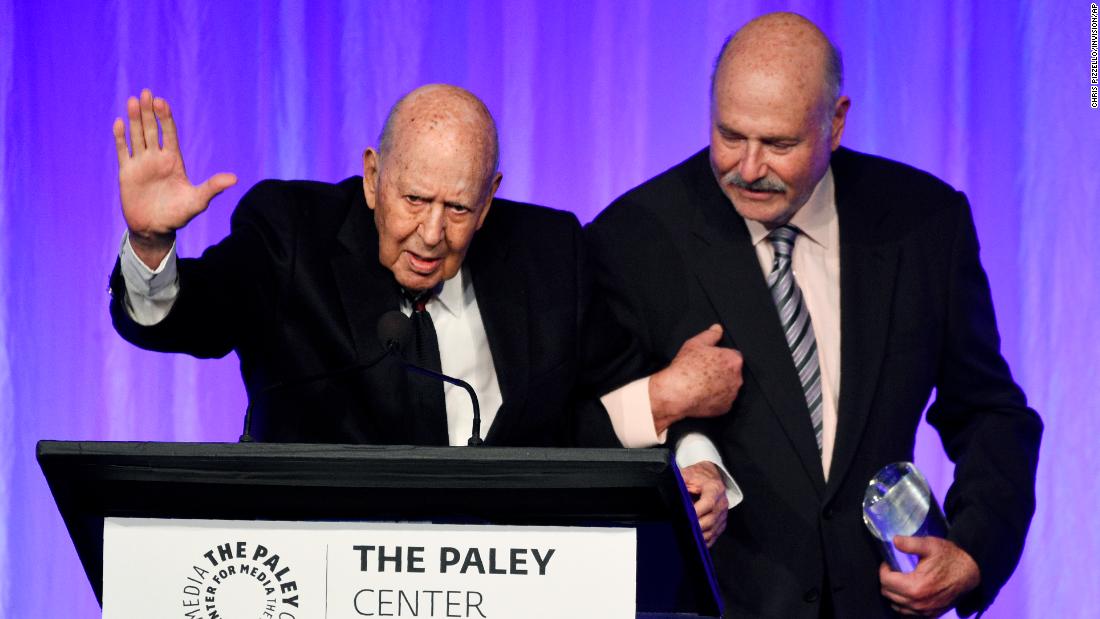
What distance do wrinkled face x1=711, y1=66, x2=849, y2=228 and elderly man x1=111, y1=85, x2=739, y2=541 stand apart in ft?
0.95

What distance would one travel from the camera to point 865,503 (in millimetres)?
2650

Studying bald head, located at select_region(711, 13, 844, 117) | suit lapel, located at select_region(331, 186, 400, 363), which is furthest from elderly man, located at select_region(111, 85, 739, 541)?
bald head, located at select_region(711, 13, 844, 117)

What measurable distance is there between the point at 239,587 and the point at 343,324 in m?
0.80

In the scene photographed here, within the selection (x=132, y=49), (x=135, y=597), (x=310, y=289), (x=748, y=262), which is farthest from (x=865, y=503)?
(x=132, y=49)

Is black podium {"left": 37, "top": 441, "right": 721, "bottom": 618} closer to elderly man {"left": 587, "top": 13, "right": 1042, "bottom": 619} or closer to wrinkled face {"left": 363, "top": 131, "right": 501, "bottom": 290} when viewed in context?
wrinkled face {"left": 363, "top": 131, "right": 501, "bottom": 290}

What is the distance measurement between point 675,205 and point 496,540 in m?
1.27

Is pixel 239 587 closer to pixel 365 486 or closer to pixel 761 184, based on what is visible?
pixel 365 486

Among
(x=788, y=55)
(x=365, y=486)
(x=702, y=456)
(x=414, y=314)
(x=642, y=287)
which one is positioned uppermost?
(x=788, y=55)

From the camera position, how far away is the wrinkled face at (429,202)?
2.40m

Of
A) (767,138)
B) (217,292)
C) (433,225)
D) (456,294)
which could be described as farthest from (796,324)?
(217,292)

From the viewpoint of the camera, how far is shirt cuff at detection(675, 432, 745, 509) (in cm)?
259

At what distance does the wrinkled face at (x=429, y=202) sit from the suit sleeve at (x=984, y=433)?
0.93m

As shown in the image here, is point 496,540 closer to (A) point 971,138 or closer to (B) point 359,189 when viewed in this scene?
(B) point 359,189

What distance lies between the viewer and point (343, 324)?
2451 mm
